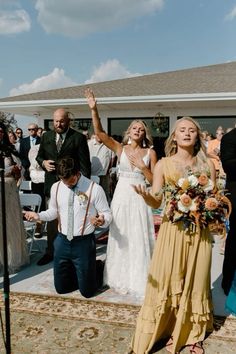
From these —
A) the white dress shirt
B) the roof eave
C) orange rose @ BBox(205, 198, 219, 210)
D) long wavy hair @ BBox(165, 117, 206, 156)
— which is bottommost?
the white dress shirt

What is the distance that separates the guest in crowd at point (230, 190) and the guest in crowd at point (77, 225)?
125 centimetres

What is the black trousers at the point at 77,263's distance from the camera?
371cm

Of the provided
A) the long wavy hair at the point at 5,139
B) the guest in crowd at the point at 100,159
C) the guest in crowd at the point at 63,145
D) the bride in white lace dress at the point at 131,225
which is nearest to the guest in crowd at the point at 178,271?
the bride in white lace dress at the point at 131,225

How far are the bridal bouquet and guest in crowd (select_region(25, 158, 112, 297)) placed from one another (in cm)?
111

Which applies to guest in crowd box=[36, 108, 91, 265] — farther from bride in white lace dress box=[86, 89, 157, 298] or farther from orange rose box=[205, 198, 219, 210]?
orange rose box=[205, 198, 219, 210]

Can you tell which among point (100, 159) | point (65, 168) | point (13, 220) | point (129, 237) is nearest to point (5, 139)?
point (65, 168)

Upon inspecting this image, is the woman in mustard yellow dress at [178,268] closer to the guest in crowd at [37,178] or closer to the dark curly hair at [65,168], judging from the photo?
the dark curly hair at [65,168]

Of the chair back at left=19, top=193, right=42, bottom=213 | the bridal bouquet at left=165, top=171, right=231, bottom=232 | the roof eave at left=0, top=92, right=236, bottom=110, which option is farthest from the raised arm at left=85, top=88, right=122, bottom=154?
the roof eave at left=0, top=92, right=236, bottom=110

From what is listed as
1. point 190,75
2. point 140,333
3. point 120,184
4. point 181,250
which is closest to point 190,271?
point 181,250

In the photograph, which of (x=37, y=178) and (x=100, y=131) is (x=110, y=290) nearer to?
(x=100, y=131)

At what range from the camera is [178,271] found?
9.09 feet

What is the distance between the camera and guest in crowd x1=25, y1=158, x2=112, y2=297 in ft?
12.1

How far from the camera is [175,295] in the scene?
9.18ft

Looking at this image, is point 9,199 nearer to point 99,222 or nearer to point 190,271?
point 99,222
